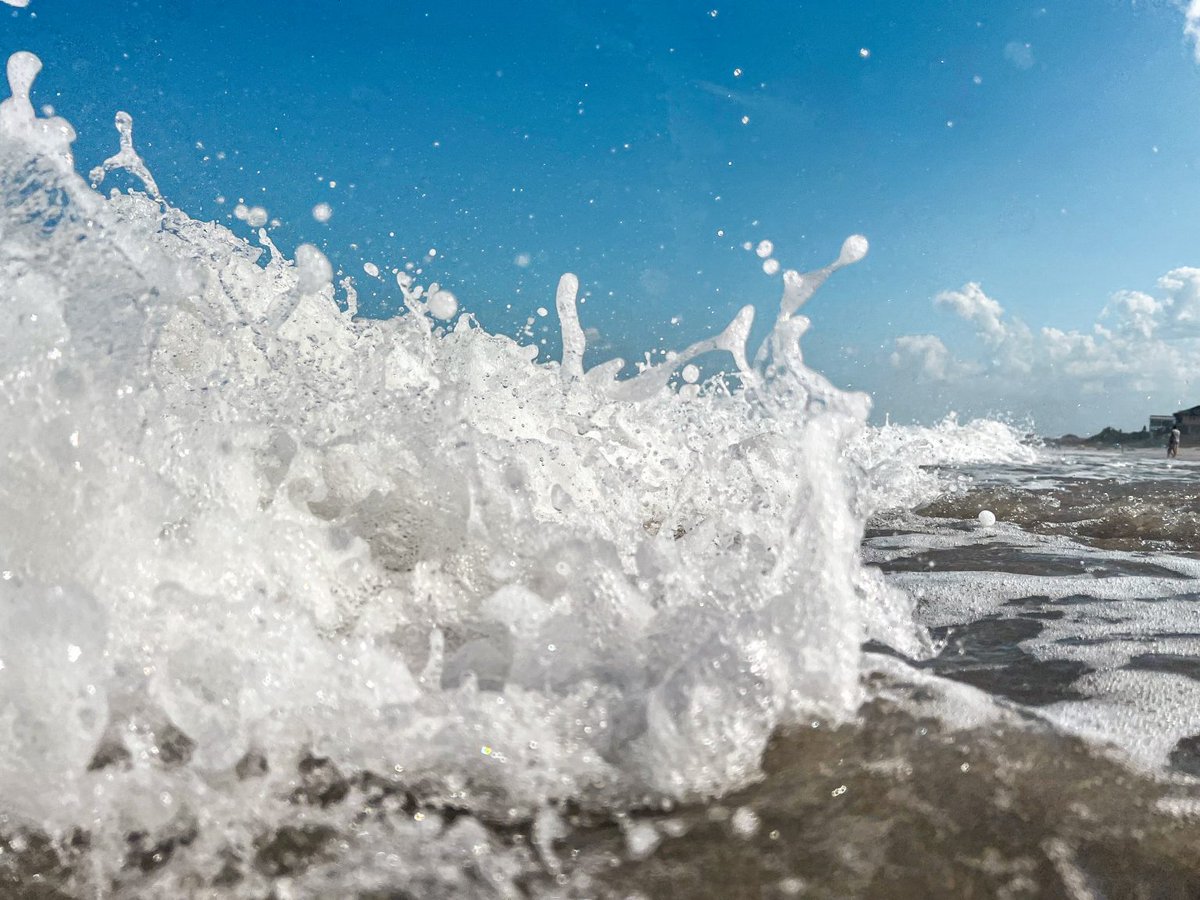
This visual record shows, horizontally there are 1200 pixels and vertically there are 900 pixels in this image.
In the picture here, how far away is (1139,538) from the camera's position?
5.43 m

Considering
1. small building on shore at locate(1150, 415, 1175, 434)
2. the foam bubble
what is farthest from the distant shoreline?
the foam bubble

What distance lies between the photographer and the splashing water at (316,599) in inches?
61.2

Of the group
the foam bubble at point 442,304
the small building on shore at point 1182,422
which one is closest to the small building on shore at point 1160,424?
the small building on shore at point 1182,422

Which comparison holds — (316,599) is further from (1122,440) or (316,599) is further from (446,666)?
(1122,440)

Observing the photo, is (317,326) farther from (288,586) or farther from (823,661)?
(823,661)

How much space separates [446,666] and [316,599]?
51cm

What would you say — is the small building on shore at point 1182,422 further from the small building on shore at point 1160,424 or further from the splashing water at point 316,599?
the splashing water at point 316,599

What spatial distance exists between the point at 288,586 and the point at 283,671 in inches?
20.5

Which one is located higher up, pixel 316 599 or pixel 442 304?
pixel 442 304

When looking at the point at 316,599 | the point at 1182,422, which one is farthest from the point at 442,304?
the point at 1182,422

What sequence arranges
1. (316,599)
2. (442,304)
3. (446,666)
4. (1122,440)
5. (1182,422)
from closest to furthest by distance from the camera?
(446,666) < (316,599) < (442,304) < (1182,422) < (1122,440)

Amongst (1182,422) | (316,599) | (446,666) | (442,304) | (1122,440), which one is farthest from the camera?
(1122,440)

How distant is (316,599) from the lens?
221 centimetres

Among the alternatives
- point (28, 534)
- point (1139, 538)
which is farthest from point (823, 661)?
point (1139, 538)
